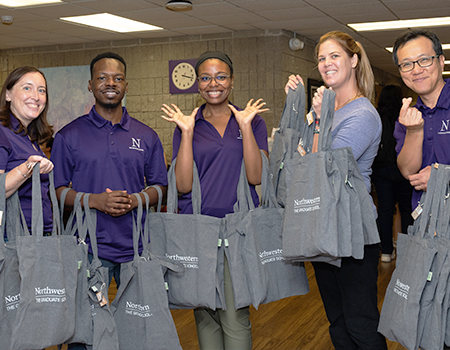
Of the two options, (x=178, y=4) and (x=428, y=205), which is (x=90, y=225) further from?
(x=178, y=4)

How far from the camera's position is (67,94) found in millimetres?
8445

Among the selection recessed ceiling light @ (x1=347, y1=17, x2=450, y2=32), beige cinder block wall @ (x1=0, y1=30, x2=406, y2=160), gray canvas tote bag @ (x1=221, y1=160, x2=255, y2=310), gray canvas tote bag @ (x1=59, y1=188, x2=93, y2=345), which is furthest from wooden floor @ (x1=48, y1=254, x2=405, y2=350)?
recessed ceiling light @ (x1=347, y1=17, x2=450, y2=32)

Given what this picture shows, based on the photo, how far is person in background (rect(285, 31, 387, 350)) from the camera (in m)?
1.98

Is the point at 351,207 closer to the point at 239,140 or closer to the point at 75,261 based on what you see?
the point at 239,140

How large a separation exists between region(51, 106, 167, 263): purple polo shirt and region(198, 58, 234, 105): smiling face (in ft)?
1.26

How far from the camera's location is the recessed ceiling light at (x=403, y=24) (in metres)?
7.07

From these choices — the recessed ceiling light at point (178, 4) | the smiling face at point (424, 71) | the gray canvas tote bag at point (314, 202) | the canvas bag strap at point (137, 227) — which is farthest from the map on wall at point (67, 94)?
the smiling face at point (424, 71)

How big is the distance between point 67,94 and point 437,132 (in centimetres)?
751

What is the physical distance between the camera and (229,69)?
2279mm

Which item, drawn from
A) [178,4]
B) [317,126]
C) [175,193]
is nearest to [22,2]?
[178,4]

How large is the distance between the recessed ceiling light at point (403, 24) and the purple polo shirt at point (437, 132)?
5583 mm

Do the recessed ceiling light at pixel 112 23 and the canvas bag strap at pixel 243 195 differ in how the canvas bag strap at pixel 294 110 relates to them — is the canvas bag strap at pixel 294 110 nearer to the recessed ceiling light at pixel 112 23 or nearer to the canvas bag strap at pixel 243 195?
the canvas bag strap at pixel 243 195

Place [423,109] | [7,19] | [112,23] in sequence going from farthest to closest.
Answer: [112,23] < [7,19] < [423,109]

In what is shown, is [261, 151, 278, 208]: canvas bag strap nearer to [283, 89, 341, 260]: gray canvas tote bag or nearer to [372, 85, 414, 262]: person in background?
[283, 89, 341, 260]: gray canvas tote bag
